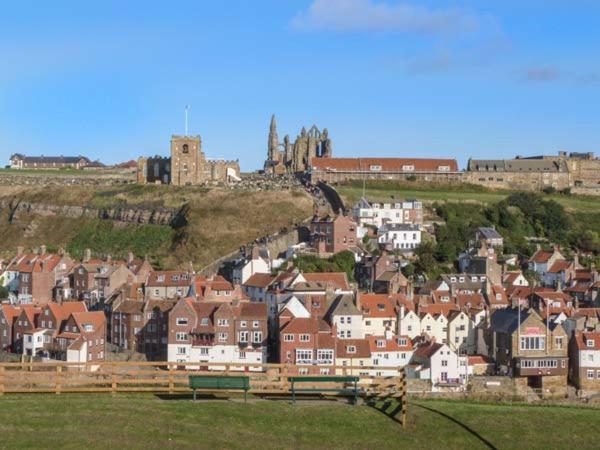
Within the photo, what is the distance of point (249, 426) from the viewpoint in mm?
19297

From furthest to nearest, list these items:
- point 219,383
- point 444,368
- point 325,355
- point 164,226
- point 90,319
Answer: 1. point 164,226
2. point 90,319
3. point 325,355
4. point 444,368
5. point 219,383

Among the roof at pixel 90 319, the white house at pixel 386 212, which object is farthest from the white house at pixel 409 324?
the white house at pixel 386 212

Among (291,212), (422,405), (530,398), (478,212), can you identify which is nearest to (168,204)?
(291,212)

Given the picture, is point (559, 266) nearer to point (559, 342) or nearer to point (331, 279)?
point (331, 279)

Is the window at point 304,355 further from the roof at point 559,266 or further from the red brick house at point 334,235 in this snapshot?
the roof at point 559,266

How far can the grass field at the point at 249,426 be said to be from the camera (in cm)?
1847

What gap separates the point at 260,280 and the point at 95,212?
1231 inches

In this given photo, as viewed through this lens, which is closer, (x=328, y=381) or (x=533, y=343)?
(x=328, y=381)

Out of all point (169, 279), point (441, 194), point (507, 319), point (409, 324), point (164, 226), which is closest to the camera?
point (507, 319)

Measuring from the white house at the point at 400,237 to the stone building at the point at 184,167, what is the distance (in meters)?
24.1

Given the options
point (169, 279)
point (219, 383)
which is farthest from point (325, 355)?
point (219, 383)

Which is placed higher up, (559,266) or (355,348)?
(559,266)

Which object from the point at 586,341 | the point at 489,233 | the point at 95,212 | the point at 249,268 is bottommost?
the point at 586,341

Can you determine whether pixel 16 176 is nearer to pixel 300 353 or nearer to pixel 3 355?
pixel 3 355
